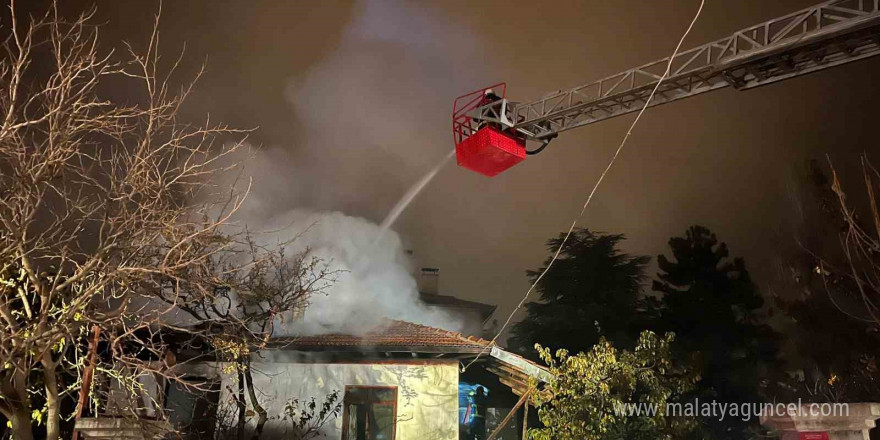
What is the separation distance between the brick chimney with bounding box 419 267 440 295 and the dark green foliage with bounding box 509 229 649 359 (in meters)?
4.73

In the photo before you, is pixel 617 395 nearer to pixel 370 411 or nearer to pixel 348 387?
pixel 370 411

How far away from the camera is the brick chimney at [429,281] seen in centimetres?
2278

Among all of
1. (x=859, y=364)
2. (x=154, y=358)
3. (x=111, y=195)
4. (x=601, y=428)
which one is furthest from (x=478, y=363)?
(x=859, y=364)

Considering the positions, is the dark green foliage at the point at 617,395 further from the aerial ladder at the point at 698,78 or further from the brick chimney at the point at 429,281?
the brick chimney at the point at 429,281

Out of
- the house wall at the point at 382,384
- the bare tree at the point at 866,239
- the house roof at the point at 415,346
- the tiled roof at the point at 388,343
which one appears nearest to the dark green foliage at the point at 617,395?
the house roof at the point at 415,346

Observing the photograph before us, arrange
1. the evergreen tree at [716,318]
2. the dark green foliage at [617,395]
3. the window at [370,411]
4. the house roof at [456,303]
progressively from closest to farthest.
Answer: the dark green foliage at [617,395] → the window at [370,411] → the evergreen tree at [716,318] → the house roof at [456,303]

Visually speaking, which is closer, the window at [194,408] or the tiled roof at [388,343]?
the window at [194,408]

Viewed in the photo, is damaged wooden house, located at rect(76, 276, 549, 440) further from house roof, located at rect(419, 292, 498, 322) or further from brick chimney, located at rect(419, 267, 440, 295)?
brick chimney, located at rect(419, 267, 440, 295)

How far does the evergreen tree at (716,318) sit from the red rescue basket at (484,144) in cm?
1353

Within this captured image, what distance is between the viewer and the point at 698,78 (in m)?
7.07

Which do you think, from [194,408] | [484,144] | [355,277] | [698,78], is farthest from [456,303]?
[698,78]

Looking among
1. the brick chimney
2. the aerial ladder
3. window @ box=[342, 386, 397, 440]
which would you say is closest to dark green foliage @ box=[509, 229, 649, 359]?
the brick chimney

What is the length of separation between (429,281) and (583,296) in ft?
22.8

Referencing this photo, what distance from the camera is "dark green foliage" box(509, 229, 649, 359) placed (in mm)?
22625
